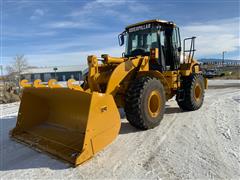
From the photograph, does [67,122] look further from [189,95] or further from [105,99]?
[189,95]

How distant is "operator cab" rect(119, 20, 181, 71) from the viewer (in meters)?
6.42

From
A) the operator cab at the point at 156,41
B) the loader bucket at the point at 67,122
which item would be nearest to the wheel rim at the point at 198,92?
the operator cab at the point at 156,41

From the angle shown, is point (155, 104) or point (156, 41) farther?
point (156, 41)

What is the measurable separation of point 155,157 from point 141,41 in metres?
3.67

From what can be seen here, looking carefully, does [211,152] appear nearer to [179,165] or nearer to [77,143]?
[179,165]

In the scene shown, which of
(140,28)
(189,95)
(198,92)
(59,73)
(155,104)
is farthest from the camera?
(59,73)

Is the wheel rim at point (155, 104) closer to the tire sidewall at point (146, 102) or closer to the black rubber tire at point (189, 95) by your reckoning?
the tire sidewall at point (146, 102)

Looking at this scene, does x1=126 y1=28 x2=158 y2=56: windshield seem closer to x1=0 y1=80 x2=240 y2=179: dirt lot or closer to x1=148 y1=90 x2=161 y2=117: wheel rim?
x1=148 y1=90 x2=161 y2=117: wheel rim

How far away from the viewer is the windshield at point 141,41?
645 centimetres

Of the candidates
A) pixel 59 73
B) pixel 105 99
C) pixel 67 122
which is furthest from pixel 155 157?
pixel 59 73

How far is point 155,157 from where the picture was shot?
3951 mm

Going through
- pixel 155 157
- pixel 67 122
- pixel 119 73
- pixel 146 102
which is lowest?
pixel 155 157

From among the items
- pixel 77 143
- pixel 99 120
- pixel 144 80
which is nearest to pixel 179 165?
pixel 99 120

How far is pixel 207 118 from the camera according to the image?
247 inches
